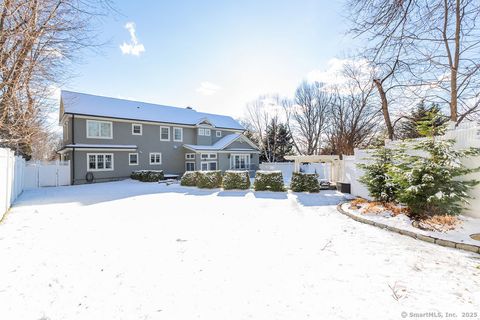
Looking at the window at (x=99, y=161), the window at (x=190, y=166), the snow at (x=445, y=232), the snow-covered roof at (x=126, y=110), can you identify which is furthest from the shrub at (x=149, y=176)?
the snow at (x=445, y=232)

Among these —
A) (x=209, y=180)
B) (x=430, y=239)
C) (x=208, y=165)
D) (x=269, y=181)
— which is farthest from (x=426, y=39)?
(x=208, y=165)

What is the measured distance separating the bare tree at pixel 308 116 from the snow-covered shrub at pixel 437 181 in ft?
95.6

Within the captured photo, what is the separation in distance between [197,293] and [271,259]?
1553 mm

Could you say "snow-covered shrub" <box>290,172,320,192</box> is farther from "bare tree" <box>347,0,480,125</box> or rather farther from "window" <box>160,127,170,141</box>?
"window" <box>160,127,170,141</box>

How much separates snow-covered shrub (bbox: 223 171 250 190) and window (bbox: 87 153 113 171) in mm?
11087

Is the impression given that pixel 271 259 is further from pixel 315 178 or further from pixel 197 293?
pixel 315 178

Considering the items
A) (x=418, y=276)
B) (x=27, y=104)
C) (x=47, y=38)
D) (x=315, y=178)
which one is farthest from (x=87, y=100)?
(x=418, y=276)

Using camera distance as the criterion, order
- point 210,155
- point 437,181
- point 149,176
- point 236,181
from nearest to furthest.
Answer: point 437,181 → point 236,181 → point 149,176 → point 210,155

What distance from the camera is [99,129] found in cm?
1912

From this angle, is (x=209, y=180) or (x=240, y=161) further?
(x=240, y=161)

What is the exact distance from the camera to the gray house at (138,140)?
→ 18.2 m

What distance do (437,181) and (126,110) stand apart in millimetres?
22569

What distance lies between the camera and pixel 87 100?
20.2 meters

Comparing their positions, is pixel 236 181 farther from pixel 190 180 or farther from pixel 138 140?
pixel 138 140
